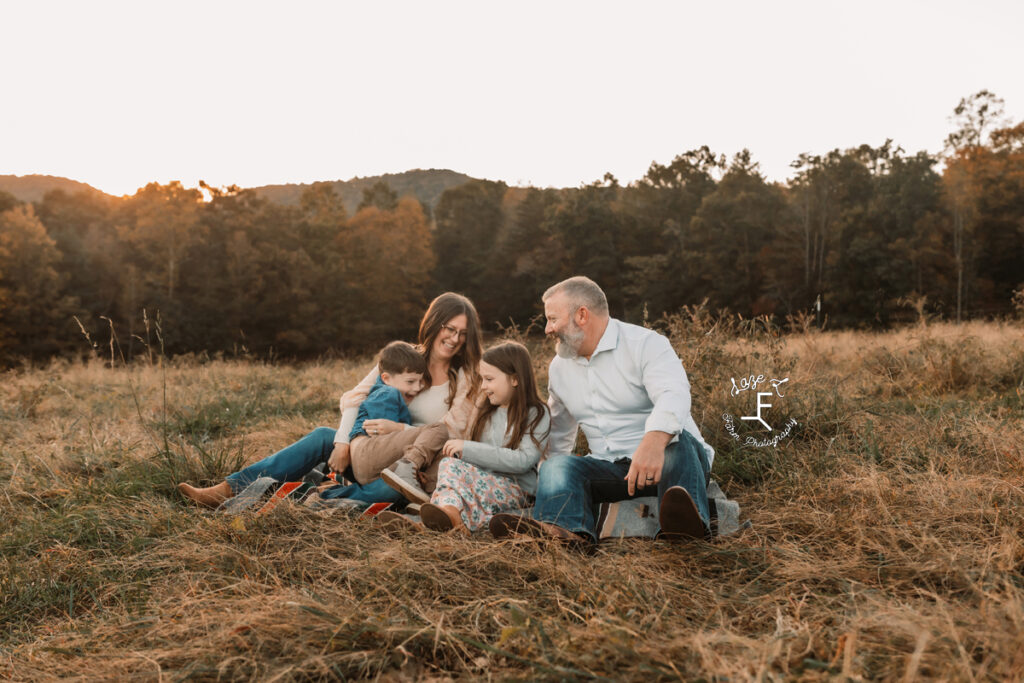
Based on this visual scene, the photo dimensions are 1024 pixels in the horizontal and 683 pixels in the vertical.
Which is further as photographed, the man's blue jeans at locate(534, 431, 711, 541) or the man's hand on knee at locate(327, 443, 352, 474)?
the man's hand on knee at locate(327, 443, 352, 474)

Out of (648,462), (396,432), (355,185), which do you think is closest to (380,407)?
(396,432)

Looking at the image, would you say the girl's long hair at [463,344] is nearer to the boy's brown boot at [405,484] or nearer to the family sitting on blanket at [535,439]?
the family sitting on blanket at [535,439]

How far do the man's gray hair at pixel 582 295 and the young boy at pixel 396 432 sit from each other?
100cm

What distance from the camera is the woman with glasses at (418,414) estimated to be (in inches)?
155

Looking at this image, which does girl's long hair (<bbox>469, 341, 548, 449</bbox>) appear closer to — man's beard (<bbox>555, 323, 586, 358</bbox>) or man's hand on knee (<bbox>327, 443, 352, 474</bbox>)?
man's beard (<bbox>555, 323, 586, 358</bbox>)

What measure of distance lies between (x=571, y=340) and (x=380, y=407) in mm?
1208

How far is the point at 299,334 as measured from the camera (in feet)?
106

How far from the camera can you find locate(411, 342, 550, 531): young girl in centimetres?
355

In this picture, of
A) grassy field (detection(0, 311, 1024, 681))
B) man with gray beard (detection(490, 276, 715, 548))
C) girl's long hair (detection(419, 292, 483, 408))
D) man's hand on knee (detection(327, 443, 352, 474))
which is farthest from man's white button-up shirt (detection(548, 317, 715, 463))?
man's hand on knee (detection(327, 443, 352, 474))

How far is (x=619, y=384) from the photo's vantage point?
143 inches

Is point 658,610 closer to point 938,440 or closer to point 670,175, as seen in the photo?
point 938,440

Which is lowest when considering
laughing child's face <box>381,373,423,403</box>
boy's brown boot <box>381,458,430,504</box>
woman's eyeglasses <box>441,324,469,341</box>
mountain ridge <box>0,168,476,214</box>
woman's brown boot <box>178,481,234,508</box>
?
woman's brown boot <box>178,481,234,508</box>

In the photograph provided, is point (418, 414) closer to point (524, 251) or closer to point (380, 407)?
point (380, 407)

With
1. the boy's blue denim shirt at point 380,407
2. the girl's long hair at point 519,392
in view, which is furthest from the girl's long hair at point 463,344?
the girl's long hair at point 519,392
